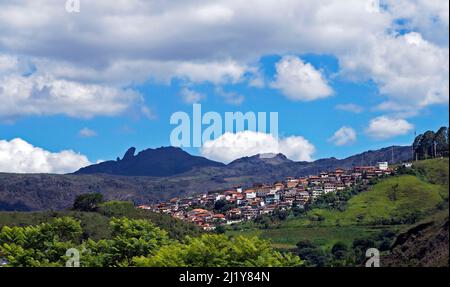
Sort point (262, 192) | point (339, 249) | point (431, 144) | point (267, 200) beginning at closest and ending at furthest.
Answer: point (339, 249) < point (431, 144) < point (267, 200) < point (262, 192)

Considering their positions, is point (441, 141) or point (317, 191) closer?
point (441, 141)

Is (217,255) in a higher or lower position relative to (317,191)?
lower

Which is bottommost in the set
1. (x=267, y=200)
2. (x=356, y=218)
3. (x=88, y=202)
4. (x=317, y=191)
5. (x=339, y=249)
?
(x=339, y=249)

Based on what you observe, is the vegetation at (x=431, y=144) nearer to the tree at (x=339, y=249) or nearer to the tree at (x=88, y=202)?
the tree at (x=339, y=249)

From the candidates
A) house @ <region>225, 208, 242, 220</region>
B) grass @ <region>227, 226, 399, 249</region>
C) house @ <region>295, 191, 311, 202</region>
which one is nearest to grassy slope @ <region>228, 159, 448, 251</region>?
grass @ <region>227, 226, 399, 249</region>

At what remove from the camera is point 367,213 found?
274 ft

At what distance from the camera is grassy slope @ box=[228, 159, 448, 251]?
247 ft

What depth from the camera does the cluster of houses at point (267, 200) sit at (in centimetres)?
10838

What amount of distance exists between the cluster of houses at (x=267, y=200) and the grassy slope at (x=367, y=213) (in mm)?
10274

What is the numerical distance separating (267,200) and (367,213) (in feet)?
158

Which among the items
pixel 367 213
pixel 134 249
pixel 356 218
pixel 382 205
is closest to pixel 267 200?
pixel 382 205

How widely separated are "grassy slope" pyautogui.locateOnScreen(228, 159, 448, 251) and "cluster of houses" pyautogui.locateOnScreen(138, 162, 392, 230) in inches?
404

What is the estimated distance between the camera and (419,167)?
276 ft

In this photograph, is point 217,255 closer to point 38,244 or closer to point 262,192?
point 38,244
